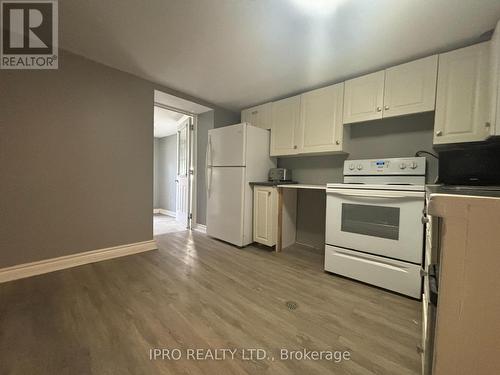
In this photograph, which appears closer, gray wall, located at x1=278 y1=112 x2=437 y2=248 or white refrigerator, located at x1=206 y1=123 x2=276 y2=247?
gray wall, located at x1=278 y1=112 x2=437 y2=248

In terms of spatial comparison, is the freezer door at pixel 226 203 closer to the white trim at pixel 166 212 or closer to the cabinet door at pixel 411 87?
the cabinet door at pixel 411 87

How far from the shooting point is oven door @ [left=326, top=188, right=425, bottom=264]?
158cm

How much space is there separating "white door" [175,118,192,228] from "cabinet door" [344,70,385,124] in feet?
8.84

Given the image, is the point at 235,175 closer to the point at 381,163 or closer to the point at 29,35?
the point at 381,163

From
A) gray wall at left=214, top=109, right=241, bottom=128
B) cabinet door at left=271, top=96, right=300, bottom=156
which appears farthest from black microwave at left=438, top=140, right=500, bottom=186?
gray wall at left=214, top=109, right=241, bottom=128

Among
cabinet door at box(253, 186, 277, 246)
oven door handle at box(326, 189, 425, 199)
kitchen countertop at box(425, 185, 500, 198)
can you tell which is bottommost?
cabinet door at box(253, 186, 277, 246)

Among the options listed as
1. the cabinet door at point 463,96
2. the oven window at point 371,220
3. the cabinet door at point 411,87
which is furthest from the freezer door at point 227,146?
the cabinet door at point 463,96

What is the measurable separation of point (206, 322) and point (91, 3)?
7.57 feet

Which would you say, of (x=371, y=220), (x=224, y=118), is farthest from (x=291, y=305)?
(x=224, y=118)

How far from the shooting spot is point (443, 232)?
49 centimetres

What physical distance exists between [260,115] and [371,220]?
2087mm

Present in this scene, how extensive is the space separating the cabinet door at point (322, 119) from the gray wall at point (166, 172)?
3.54 meters

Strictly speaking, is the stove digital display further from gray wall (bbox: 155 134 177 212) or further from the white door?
gray wall (bbox: 155 134 177 212)

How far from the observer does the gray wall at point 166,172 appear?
5.09m
